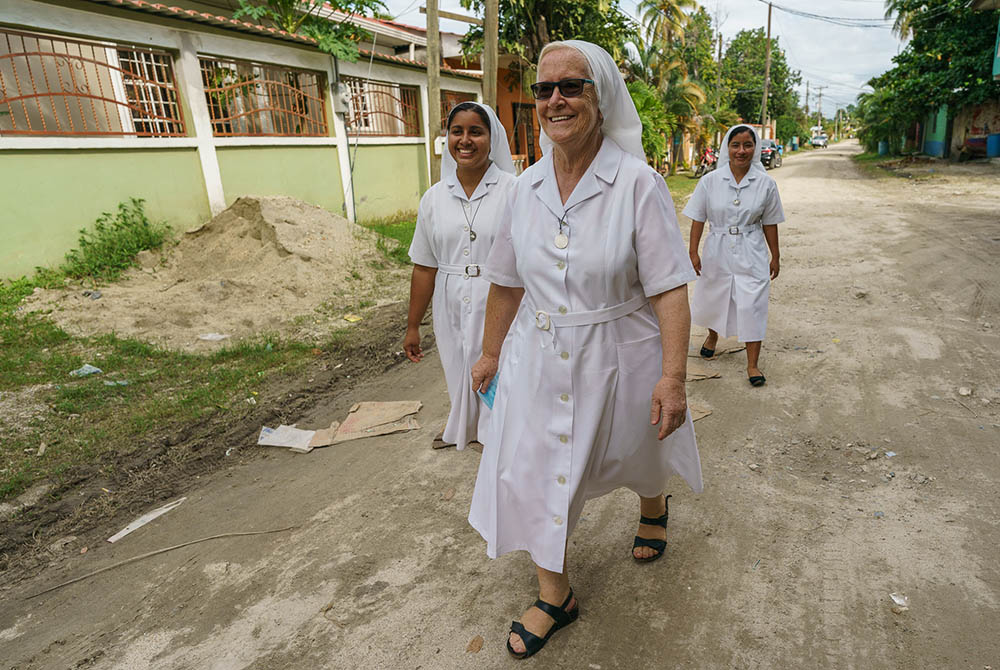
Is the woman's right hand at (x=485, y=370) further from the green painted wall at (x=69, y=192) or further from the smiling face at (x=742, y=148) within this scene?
the green painted wall at (x=69, y=192)

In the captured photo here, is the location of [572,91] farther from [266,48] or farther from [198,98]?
[266,48]

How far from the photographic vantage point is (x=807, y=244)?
9.98m

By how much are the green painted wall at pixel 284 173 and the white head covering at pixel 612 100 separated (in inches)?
346

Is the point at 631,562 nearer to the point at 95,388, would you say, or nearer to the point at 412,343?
the point at 412,343

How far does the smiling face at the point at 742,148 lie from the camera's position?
4.64 metres

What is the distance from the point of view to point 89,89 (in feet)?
26.3

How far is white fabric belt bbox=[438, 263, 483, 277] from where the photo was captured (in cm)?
317

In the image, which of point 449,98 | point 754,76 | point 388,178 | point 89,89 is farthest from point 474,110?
point 754,76

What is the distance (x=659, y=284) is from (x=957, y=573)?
1.88 meters

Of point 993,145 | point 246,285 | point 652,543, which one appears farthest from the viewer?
point 993,145

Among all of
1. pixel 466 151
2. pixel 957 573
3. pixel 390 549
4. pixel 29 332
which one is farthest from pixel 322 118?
pixel 957 573

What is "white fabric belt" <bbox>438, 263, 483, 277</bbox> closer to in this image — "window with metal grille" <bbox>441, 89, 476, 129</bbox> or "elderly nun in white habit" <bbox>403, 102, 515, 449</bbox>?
"elderly nun in white habit" <bbox>403, 102, 515, 449</bbox>

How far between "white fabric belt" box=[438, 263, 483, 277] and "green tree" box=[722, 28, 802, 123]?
48.4 m

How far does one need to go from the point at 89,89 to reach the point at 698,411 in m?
8.57
